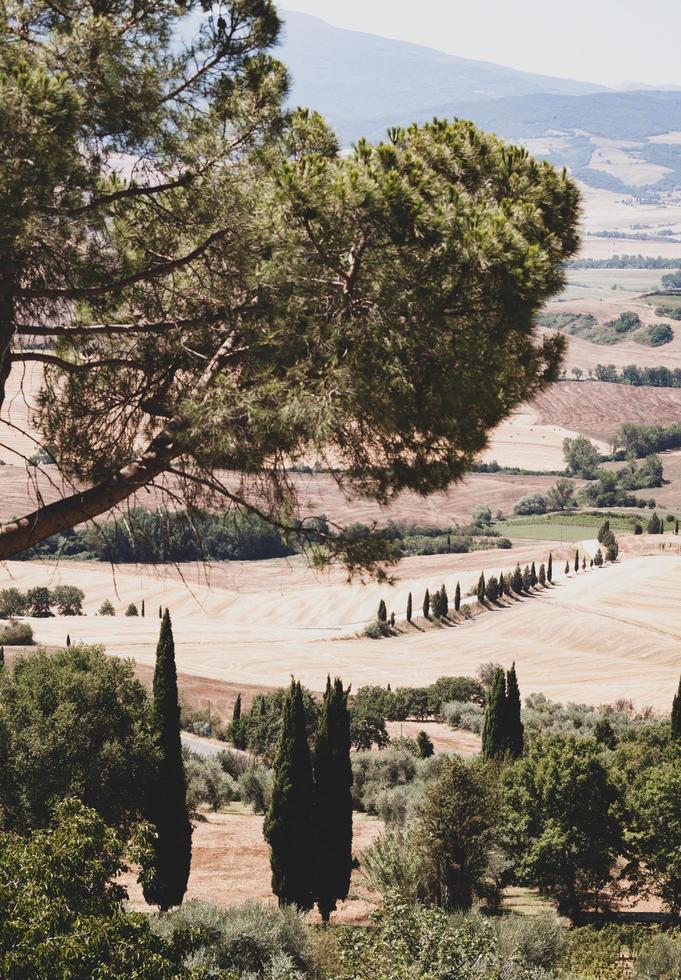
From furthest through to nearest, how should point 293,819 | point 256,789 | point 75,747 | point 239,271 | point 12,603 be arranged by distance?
point 12,603 < point 256,789 < point 75,747 < point 293,819 < point 239,271

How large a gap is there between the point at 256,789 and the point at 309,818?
1332cm

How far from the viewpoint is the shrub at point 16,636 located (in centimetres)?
7794

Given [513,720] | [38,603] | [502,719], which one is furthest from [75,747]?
[38,603]

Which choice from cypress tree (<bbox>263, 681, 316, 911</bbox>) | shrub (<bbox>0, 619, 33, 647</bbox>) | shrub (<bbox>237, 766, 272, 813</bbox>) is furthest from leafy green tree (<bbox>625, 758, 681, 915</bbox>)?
shrub (<bbox>0, 619, 33, 647</bbox>)

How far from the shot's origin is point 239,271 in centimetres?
1085

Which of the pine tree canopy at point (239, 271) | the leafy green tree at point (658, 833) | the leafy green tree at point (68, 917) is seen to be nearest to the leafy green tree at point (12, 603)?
the leafy green tree at point (658, 833)

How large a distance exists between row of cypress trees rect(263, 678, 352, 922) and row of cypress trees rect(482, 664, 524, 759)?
39.7 feet

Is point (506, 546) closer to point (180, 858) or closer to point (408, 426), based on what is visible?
point (180, 858)

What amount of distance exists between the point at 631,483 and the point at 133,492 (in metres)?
174

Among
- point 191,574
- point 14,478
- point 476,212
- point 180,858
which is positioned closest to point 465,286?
point 476,212

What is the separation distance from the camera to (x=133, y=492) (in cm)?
1017

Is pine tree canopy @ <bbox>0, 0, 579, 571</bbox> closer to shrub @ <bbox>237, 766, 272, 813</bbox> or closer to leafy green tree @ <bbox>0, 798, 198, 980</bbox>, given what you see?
leafy green tree @ <bbox>0, 798, 198, 980</bbox>

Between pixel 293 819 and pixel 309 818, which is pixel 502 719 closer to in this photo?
pixel 309 818

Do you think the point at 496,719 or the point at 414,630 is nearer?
the point at 496,719
